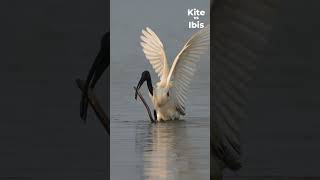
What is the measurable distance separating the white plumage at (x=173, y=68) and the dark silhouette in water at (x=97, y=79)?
239 mm

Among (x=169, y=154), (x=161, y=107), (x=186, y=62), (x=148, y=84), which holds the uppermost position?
(x=186, y=62)

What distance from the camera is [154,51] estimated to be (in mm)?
4094

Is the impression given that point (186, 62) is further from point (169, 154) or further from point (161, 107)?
point (169, 154)

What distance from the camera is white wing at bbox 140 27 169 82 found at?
4.09 meters

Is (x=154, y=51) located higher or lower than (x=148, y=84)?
higher

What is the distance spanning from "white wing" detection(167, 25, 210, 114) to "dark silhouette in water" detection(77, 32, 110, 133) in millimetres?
372

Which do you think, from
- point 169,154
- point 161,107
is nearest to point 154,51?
point 161,107

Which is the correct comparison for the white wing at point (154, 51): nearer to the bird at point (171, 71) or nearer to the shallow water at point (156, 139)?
the bird at point (171, 71)

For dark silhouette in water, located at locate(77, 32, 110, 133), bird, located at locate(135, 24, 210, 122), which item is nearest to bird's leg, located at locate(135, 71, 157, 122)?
bird, located at locate(135, 24, 210, 122)

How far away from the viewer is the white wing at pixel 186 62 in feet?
13.5
